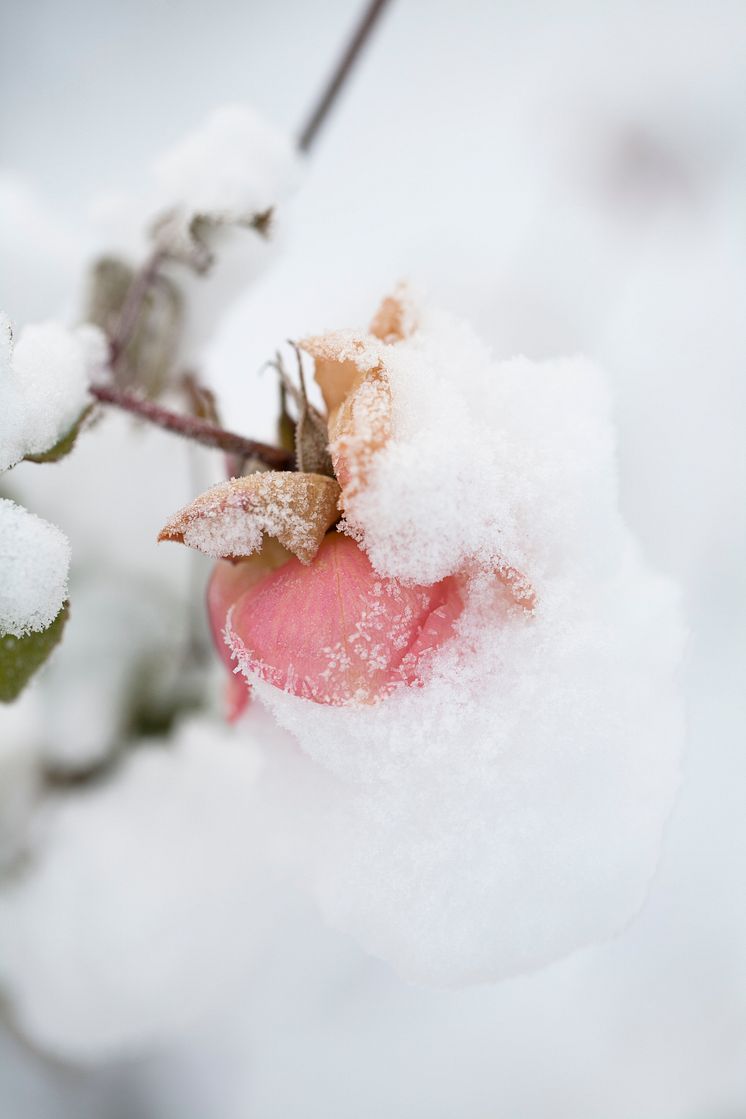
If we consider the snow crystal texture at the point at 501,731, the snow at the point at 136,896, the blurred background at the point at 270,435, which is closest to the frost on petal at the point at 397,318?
the snow crystal texture at the point at 501,731

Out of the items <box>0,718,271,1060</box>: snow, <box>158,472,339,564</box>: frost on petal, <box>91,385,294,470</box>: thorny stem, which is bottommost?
<box>0,718,271,1060</box>: snow

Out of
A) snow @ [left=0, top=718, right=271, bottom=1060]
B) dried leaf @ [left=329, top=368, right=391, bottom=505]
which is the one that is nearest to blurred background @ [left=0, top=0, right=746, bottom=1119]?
snow @ [left=0, top=718, right=271, bottom=1060]

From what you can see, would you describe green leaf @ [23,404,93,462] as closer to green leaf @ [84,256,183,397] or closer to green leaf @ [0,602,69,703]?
green leaf @ [0,602,69,703]

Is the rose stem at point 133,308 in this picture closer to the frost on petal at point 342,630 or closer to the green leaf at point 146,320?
the green leaf at point 146,320

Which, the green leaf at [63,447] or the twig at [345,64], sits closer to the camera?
the green leaf at [63,447]

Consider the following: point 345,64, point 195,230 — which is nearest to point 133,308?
point 195,230

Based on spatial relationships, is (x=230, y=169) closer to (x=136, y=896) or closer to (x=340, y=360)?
(x=340, y=360)
